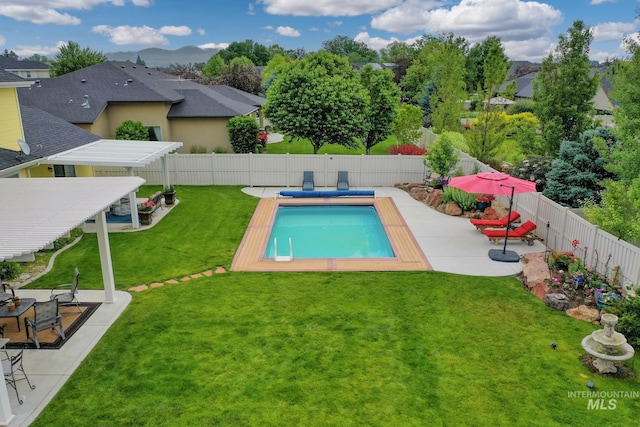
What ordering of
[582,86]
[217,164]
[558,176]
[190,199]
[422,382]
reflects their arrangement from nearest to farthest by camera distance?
1. [422,382]
2. [558,176]
3. [582,86]
4. [190,199]
5. [217,164]

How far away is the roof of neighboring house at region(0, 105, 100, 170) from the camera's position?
14.7 m

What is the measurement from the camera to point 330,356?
9266 mm

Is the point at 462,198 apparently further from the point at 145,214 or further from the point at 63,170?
the point at 63,170

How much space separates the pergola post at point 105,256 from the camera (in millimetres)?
10398

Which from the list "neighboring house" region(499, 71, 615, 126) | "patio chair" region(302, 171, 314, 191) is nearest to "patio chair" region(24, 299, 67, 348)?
"patio chair" region(302, 171, 314, 191)

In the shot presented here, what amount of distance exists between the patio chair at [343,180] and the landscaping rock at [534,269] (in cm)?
1073

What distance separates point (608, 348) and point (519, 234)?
280 inches

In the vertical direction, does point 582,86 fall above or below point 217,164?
above

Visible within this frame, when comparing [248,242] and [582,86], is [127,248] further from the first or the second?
[582,86]

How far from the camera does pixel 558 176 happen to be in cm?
1695

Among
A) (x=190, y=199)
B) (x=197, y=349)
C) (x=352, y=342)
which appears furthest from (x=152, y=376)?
(x=190, y=199)

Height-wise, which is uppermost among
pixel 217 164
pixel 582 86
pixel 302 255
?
pixel 582 86

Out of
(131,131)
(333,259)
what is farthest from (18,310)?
(131,131)

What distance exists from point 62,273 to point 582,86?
20.0 metres
